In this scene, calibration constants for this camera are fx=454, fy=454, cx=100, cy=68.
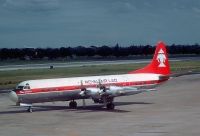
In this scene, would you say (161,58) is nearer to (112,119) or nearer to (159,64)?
(159,64)

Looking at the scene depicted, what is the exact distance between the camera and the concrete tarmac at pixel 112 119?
33.9 meters

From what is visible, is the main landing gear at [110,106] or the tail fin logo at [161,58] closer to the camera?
the main landing gear at [110,106]

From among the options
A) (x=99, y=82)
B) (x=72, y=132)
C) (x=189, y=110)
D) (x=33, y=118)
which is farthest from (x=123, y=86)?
(x=72, y=132)

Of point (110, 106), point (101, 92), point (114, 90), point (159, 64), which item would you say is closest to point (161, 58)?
point (159, 64)

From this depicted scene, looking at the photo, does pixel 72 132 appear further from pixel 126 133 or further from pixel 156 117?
pixel 156 117

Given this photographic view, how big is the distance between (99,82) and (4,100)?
1694cm

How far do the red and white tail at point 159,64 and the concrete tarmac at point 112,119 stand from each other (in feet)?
12.5

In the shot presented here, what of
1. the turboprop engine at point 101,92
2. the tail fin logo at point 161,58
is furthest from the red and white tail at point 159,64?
the turboprop engine at point 101,92

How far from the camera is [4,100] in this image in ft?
198

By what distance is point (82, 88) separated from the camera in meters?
48.2

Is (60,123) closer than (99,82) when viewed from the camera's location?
Yes

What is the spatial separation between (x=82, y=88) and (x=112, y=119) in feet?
28.3

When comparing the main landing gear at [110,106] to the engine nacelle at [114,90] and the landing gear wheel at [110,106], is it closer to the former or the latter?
the landing gear wheel at [110,106]

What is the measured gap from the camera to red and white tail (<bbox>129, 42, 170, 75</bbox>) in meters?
54.1
